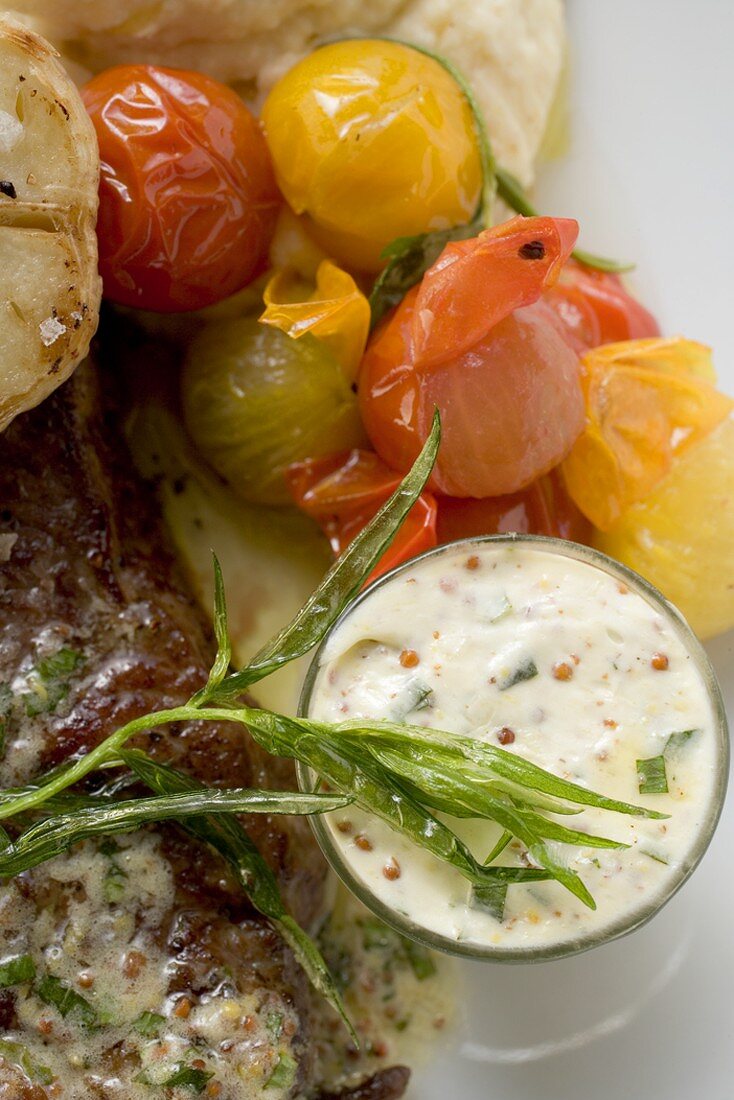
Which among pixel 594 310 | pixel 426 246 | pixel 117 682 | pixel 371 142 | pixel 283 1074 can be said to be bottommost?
pixel 283 1074

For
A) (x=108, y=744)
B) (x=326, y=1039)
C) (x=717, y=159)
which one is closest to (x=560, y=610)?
(x=108, y=744)

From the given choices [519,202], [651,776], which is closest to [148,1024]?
[651,776]

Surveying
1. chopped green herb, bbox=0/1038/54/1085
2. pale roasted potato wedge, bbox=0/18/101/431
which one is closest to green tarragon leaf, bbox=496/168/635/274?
pale roasted potato wedge, bbox=0/18/101/431

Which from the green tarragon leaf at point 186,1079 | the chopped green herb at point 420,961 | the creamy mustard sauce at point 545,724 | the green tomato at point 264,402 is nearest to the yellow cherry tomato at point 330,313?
the green tomato at point 264,402

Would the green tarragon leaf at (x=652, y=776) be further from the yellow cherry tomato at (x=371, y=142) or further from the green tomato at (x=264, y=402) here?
the yellow cherry tomato at (x=371, y=142)

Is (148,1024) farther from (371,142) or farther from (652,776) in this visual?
(371,142)
